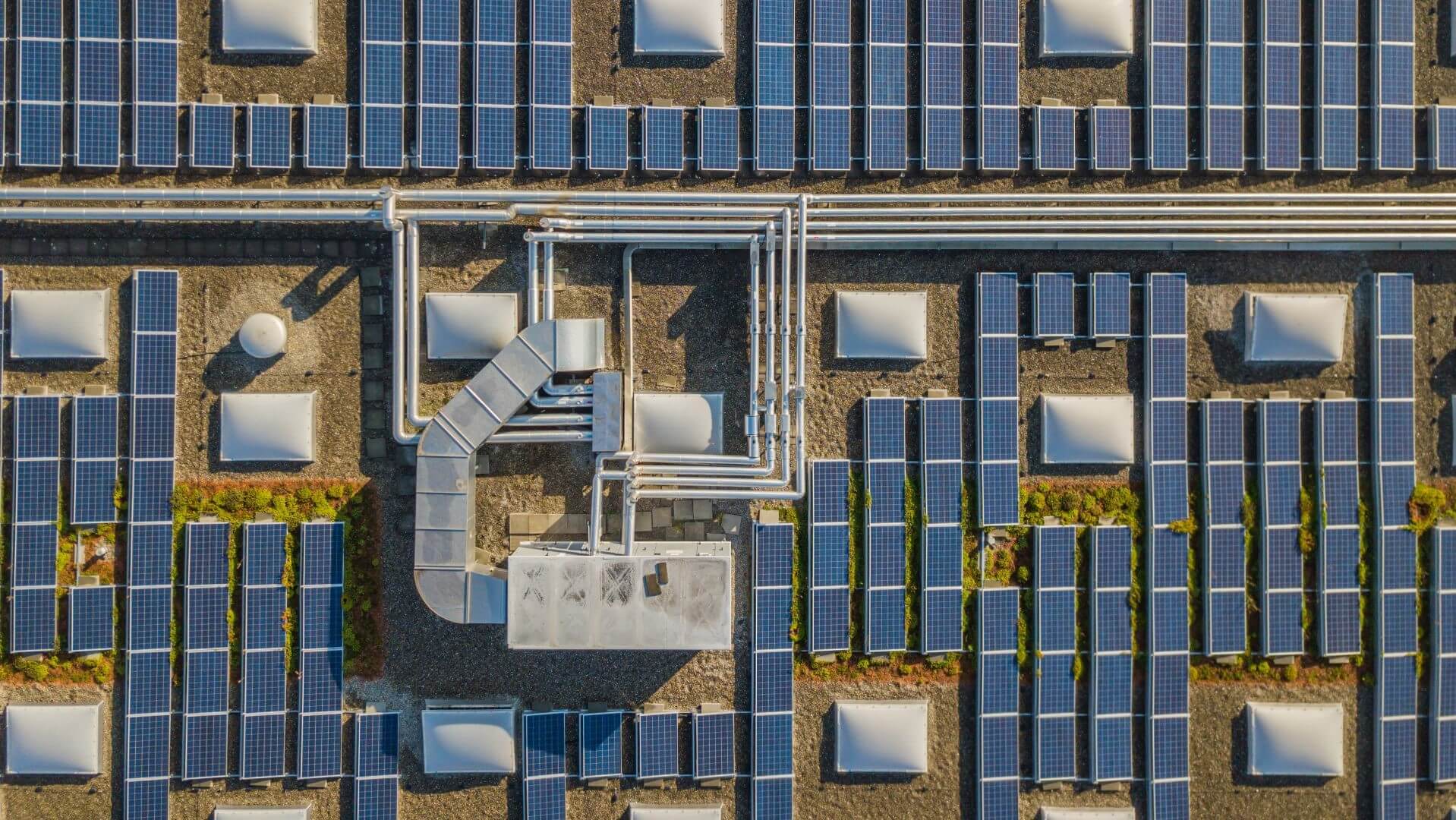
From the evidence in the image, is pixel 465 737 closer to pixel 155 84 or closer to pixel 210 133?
pixel 210 133

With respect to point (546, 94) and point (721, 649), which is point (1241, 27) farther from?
point (721, 649)

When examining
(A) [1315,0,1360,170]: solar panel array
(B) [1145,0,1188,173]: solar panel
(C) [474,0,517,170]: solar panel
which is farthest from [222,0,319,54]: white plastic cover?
(A) [1315,0,1360,170]: solar panel array

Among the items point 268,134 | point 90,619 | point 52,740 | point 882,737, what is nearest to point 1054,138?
point 882,737

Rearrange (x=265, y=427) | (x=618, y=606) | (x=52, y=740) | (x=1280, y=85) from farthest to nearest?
(x=1280, y=85) < (x=265, y=427) < (x=52, y=740) < (x=618, y=606)

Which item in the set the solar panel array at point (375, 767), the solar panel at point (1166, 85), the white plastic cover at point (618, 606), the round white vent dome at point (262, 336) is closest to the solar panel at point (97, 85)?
the round white vent dome at point (262, 336)

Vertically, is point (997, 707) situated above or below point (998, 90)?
below
